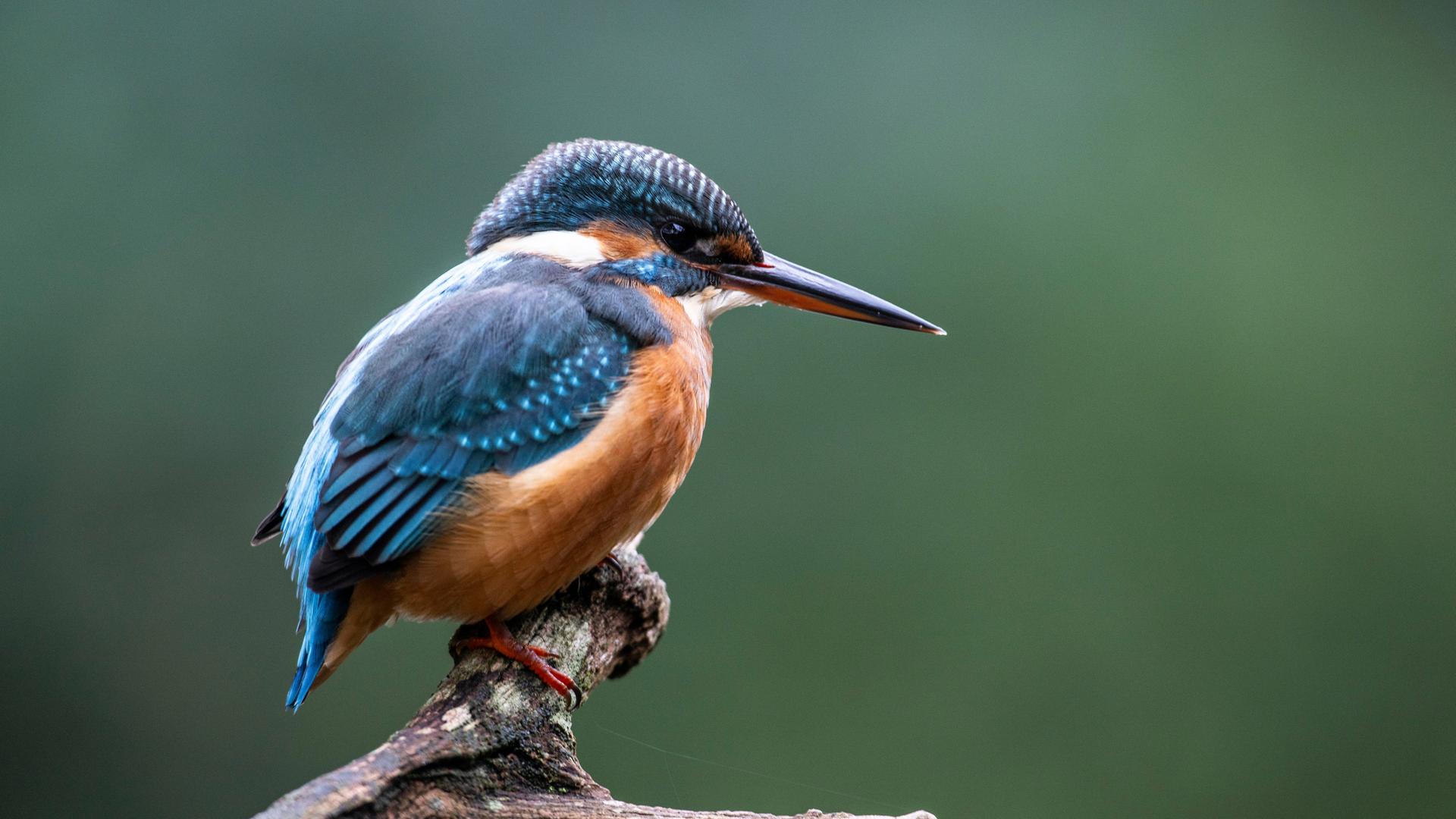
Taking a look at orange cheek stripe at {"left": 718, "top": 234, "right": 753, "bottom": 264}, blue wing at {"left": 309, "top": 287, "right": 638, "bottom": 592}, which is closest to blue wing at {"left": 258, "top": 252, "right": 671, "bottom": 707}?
blue wing at {"left": 309, "top": 287, "right": 638, "bottom": 592}

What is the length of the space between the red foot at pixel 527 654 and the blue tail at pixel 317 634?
177mm

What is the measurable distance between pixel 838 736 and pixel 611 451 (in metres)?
1.54

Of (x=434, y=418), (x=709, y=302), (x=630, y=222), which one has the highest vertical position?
(x=630, y=222)

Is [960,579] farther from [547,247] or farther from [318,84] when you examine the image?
[318,84]

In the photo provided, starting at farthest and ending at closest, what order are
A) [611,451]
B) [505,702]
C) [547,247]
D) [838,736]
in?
[838,736]
[547,247]
[611,451]
[505,702]

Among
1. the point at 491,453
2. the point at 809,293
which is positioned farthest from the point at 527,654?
the point at 809,293

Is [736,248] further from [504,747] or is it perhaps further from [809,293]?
[504,747]

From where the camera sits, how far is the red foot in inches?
62.8

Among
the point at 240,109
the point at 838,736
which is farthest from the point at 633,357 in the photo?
the point at 240,109

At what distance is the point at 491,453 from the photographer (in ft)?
5.26

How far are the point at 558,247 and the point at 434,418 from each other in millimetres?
438

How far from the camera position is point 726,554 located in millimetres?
2967

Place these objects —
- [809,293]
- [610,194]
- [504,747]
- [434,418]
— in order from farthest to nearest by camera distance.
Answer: [809,293]
[610,194]
[434,418]
[504,747]

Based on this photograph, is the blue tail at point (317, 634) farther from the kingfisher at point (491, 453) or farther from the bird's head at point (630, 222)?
the bird's head at point (630, 222)
